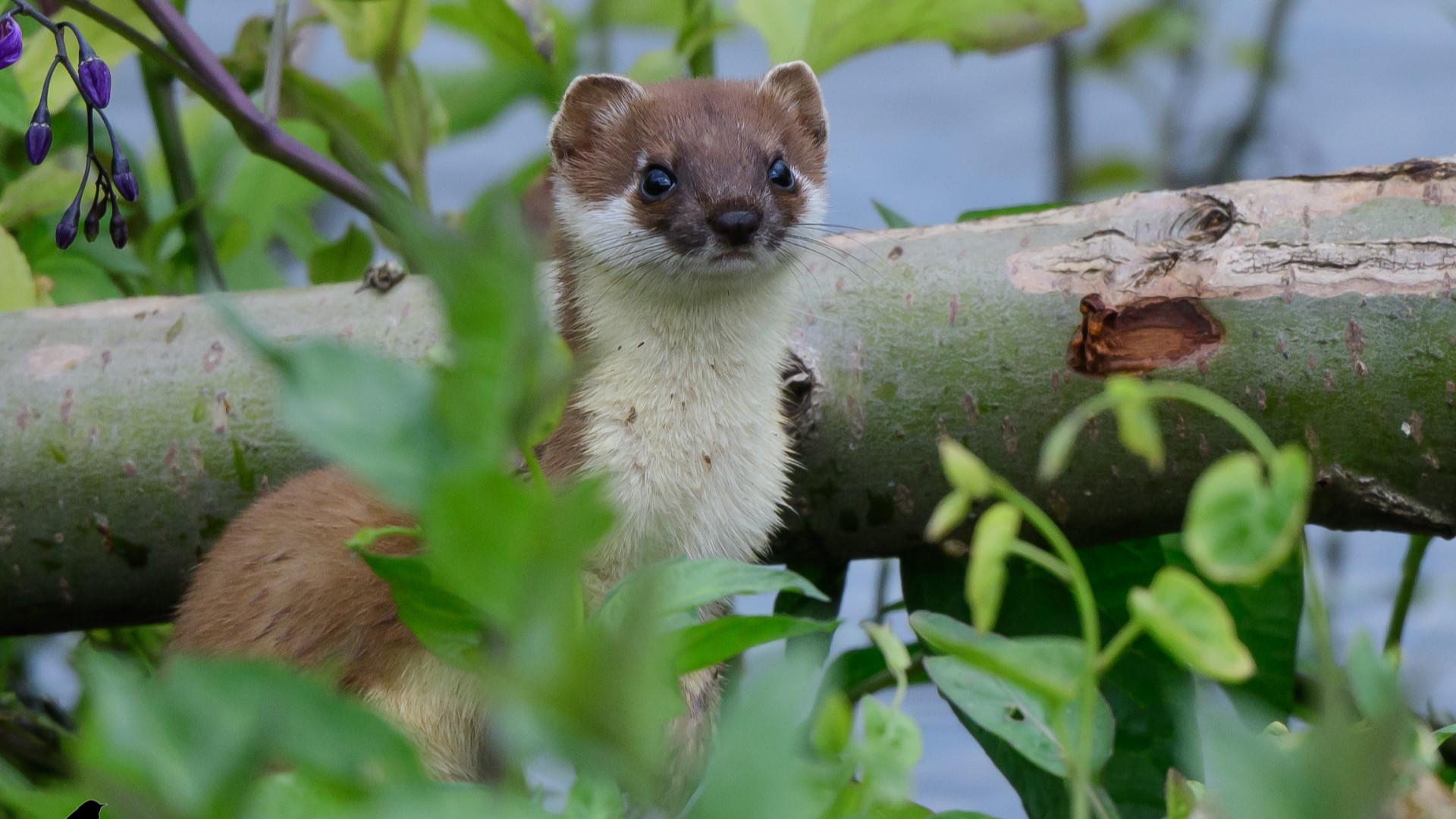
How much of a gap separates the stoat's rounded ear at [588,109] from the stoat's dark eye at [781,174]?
0.18m

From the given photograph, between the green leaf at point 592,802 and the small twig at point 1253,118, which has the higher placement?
the green leaf at point 592,802

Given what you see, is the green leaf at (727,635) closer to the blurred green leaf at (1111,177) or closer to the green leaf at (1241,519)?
the green leaf at (1241,519)

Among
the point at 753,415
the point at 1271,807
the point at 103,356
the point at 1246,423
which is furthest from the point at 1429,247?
the point at 103,356

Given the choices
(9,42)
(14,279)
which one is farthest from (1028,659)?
(14,279)

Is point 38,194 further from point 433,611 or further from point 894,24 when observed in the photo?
point 433,611

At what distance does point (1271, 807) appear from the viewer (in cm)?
48

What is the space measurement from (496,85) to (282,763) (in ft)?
4.93

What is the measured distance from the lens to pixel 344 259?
2.14m

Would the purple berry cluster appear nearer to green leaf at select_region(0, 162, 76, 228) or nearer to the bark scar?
green leaf at select_region(0, 162, 76, 228)

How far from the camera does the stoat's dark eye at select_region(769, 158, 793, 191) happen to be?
1724mm

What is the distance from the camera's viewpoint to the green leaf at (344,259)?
2.12m

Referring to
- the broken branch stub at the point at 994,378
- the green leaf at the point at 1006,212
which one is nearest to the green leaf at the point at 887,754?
the broken branch stub at the point at 994,378

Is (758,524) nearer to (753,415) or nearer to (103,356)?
(753,415)

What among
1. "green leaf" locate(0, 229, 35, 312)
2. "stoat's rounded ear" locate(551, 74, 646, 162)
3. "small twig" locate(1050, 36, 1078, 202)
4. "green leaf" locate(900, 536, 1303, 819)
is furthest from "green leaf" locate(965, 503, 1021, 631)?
"small twig" locate(1050, 36, 1078, 202)
